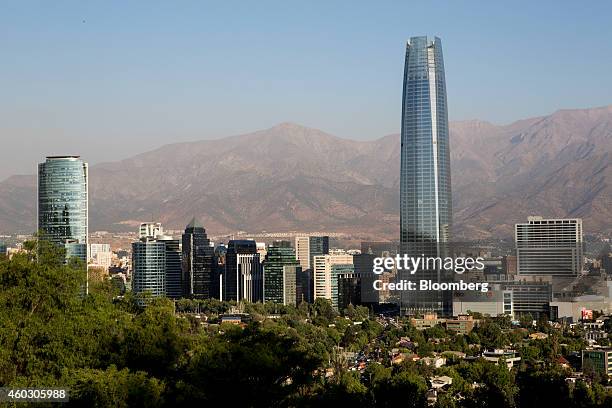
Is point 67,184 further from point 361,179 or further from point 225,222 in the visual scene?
point 361,179

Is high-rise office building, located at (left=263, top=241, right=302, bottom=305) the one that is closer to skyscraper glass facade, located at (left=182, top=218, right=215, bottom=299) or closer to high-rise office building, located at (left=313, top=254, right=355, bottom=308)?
high-rise office building, located at (left=313, top=254, right=355, bottom=308)

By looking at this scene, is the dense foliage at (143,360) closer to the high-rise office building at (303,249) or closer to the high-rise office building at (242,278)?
the high-rise office building at (242,278)

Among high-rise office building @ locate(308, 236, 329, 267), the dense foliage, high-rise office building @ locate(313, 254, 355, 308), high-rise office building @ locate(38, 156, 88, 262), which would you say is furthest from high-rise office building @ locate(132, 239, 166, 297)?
the dense foliage

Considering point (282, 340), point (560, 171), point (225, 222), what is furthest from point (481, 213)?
point (282, 340)

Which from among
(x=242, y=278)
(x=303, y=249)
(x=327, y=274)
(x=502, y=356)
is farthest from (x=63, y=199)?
(x=502, y=356)

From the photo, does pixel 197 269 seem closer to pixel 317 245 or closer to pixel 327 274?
pixel 327 274

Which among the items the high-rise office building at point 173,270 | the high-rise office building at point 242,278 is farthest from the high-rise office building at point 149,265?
the high-rise office building at point 242,278
